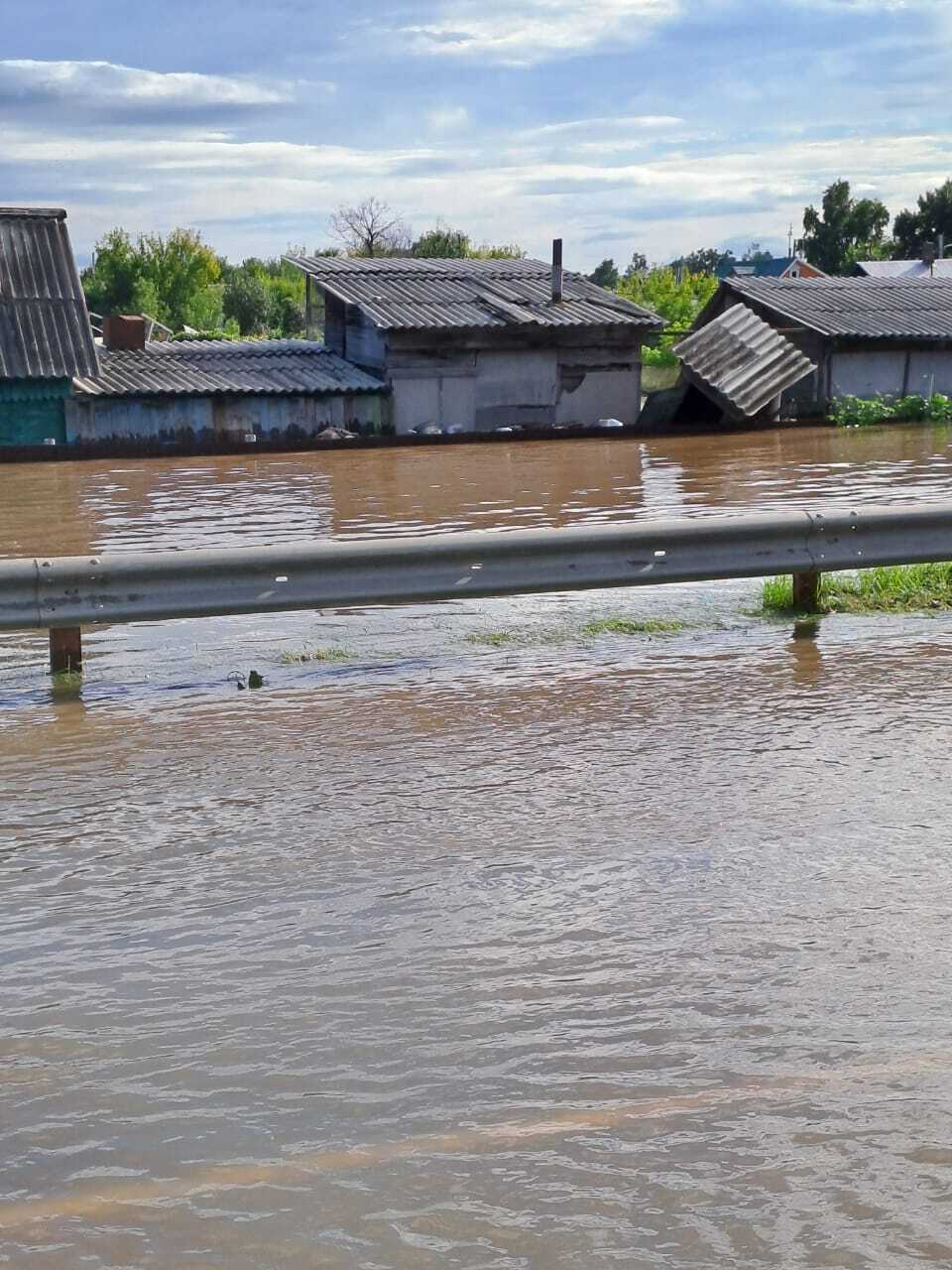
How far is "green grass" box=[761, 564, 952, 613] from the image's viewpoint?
31.3ft

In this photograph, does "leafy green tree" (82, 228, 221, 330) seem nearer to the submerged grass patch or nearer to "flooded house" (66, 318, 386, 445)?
"flooded house" (66, 318, 386, 445)

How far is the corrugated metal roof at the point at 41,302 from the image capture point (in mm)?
32500

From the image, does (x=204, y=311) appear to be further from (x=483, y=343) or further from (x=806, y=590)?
(x=806, y=590)

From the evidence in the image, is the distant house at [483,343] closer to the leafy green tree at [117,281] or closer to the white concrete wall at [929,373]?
the white concrete wall at [929,373]

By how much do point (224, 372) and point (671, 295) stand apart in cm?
4150

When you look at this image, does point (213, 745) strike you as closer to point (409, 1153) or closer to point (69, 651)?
point (69, 651)

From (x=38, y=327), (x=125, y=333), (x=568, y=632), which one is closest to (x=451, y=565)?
(x=568, y=632)

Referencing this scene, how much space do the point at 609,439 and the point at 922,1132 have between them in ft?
100

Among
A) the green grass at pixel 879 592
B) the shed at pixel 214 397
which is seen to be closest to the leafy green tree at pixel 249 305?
the shed at pixel 214 397

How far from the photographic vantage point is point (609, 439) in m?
33.2

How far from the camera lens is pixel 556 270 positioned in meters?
37.9

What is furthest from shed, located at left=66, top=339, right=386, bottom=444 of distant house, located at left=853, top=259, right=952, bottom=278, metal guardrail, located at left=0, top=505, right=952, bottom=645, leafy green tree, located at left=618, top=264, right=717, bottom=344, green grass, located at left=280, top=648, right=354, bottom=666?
distant house, located at left=853, top=259, right=952, bottom=278

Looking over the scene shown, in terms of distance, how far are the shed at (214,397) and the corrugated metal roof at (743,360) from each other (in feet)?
24.3

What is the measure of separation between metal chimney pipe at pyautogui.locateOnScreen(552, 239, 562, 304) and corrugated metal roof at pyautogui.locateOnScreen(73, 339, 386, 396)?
5.34 meters
